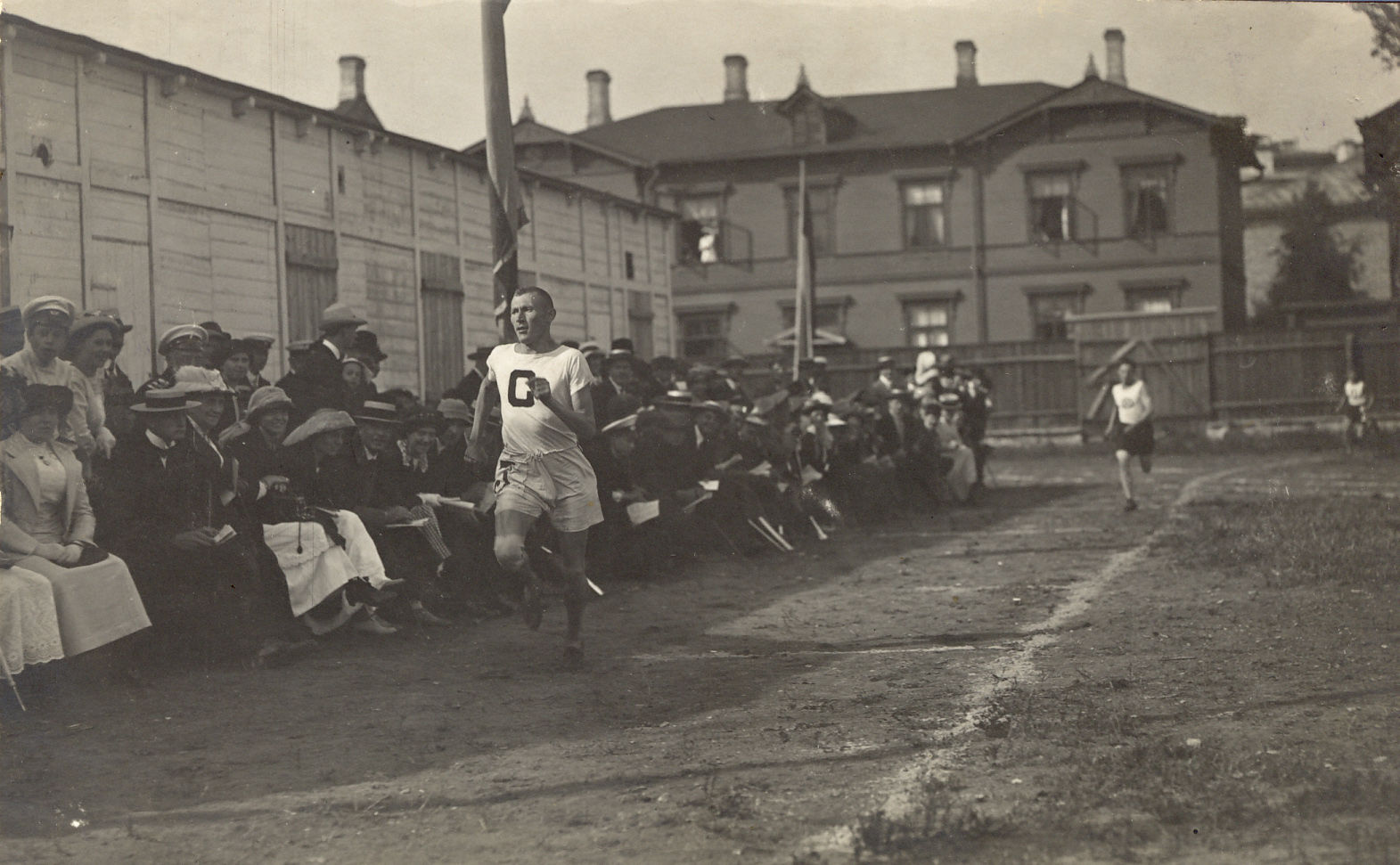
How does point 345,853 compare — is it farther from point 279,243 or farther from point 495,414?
point 279,243

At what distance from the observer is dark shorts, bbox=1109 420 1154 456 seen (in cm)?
1859

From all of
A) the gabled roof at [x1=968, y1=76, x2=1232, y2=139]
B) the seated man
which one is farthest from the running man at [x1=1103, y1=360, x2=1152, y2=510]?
the gabled roof at [x1=968, y1=76, x2=1232, y2=139]

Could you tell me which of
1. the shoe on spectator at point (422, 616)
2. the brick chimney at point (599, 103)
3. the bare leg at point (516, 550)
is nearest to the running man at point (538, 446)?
the bare leg at point (516, 550)

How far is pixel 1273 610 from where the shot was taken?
374 inches

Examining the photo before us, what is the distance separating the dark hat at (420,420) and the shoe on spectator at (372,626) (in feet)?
5.20

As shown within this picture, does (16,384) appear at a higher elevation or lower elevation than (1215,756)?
higher

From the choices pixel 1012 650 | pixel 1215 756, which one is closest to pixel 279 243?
pixel 1012 650

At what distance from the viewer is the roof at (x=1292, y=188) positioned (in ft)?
158

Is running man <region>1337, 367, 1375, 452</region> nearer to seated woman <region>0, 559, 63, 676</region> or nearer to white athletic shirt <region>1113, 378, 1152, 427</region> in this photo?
white athletic shirt <region>1113, 378, 1152, 427</region>

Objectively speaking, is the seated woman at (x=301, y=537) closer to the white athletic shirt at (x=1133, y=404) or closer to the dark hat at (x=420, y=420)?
the dark hat at (x=420, y=420)

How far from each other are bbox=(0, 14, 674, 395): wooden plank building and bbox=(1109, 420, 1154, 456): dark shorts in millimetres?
7845

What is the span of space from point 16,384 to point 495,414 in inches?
164

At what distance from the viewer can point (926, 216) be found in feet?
133

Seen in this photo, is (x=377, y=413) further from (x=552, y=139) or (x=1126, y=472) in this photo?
(x=552, y=139)
